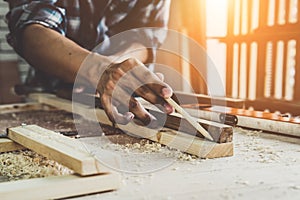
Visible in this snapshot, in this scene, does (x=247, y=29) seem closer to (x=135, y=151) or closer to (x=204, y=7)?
(x=204, y=7)

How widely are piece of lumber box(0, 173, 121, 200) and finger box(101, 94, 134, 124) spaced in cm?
33

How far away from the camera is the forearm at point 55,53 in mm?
1137

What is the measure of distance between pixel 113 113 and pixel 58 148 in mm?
260

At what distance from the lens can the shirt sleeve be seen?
4.37 feet

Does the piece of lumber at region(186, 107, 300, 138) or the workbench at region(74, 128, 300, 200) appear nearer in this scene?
the workbench at region(74, 128, 300, 200)

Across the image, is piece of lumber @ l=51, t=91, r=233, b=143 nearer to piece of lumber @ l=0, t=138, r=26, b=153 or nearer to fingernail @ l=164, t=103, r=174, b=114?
fingernail @ l=164, t=103, r=174, b=114

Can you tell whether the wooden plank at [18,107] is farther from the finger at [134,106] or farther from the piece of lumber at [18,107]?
the finger at [134,106]

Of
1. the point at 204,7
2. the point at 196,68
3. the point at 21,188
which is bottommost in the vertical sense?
the point at 196,68

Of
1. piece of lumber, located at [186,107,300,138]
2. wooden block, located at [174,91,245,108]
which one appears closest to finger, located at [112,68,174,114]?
piece of lumber, located at [186,107,300,138]

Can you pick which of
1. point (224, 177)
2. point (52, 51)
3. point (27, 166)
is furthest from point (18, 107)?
point (224, 177)

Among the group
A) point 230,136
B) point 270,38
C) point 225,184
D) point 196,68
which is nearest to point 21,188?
point 225,184

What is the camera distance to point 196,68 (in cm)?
250

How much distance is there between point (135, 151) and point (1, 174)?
26cm

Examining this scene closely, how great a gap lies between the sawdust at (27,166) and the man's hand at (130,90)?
21 cm
